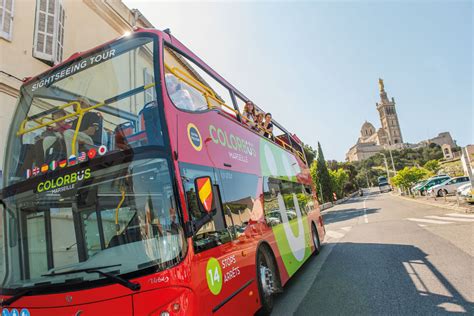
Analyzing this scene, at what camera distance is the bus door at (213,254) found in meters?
2.94

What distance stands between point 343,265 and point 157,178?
582 centimetres

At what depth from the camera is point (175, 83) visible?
371 centimetres

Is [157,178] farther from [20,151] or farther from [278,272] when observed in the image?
[278,272]

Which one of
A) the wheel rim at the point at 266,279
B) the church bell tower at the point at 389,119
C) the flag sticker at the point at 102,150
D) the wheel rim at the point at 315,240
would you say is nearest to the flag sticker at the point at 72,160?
the flag sticker at the point at 102,150

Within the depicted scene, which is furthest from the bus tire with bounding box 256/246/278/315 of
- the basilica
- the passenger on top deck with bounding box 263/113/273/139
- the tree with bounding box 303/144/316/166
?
the basilica

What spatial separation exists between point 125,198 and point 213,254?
1145mm

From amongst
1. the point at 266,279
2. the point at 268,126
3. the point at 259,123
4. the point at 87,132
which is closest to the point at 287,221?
the point at 266,279

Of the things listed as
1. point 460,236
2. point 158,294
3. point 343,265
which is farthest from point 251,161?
point 460,236

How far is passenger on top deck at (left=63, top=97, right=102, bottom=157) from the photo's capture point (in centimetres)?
329

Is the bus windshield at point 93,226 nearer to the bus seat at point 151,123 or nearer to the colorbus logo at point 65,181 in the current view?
the colorbus logo at point 65,181

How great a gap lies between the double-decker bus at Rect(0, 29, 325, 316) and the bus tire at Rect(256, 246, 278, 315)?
0.14 feet

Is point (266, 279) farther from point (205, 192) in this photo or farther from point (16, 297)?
point (16, 297)

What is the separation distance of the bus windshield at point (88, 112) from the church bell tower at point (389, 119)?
16991 centimetres

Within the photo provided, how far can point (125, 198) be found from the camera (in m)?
2.86
